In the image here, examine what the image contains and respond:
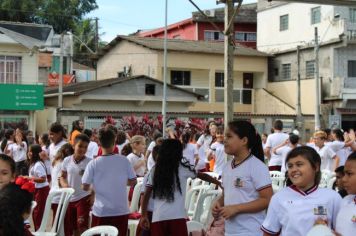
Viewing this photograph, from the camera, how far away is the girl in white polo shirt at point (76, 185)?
24.8ft

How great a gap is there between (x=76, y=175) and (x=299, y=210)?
444cm

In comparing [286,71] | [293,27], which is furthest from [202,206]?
[293,27]

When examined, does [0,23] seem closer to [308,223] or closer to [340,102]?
[340,102]

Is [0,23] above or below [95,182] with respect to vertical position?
above

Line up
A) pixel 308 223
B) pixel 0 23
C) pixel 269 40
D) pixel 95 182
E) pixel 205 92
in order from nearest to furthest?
pixel 308 223
pixel 95 182
pixel 0 23
pixel 205 92
pixel 269 40

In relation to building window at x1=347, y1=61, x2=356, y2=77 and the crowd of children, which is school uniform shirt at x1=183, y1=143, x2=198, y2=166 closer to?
the crowd of children

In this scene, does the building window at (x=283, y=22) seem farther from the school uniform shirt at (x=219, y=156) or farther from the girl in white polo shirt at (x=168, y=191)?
the girl in white polo shirt at (x=168, y=191)

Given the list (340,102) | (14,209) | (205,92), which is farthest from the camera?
(205,92)

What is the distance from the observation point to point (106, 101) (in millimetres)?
29812

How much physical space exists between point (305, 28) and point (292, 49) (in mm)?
1679

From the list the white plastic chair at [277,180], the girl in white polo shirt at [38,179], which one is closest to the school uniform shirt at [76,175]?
the girl in white polo shirt at [38,179]

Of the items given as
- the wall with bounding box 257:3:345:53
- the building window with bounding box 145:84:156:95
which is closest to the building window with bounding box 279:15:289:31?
the wall with bounding box 257:3:345:53

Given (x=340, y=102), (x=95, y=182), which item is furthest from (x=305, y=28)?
(x=95, y=182)

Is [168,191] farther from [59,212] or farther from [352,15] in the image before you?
[352,15]
